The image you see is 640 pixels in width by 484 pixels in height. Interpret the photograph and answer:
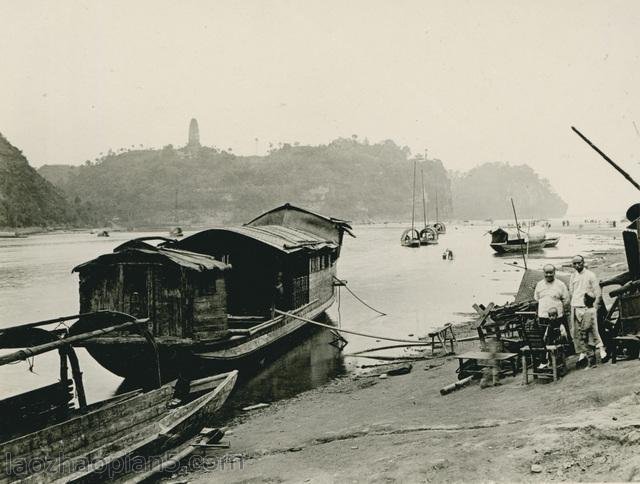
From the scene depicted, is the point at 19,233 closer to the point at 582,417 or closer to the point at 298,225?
the point at 298,225

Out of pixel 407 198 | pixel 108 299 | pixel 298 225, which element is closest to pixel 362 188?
pixel 407 198

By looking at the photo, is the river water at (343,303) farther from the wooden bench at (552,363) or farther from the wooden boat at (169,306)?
the wooden bench at (552,363)

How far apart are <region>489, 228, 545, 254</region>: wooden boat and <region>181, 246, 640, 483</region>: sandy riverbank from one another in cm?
4429

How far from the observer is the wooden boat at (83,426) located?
6574 millimetres

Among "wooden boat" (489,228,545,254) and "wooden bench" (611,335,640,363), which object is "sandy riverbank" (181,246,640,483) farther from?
"wooden boat" (489,228,545,254)

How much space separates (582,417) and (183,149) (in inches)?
7440

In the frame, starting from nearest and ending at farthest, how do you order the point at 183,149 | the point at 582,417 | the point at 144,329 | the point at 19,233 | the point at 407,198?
the point at 582,417 → the point at 144,329 → the point at 19,233 → the point at 183,149 → the point at 407,198

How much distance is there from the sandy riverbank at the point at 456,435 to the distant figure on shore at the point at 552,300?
3.05ft

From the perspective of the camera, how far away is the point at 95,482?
651 cm

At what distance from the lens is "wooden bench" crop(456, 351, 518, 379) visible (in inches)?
358

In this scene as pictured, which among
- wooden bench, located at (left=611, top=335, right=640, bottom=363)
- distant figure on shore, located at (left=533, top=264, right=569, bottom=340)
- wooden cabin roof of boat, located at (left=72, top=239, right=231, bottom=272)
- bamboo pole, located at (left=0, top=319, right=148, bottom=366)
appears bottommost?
wooden bench, located at (left=611, top=335, right=640, bottom=363)

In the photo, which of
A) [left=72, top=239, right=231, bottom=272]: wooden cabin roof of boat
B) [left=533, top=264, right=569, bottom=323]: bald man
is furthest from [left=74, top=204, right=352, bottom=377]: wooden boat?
[left=533, top=264, right=569, bottom=323]: bald man

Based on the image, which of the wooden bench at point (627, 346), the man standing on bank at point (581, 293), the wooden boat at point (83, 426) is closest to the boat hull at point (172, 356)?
the wooden boat at point (83, 426)

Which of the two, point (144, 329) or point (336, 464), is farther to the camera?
point (144, 329)
